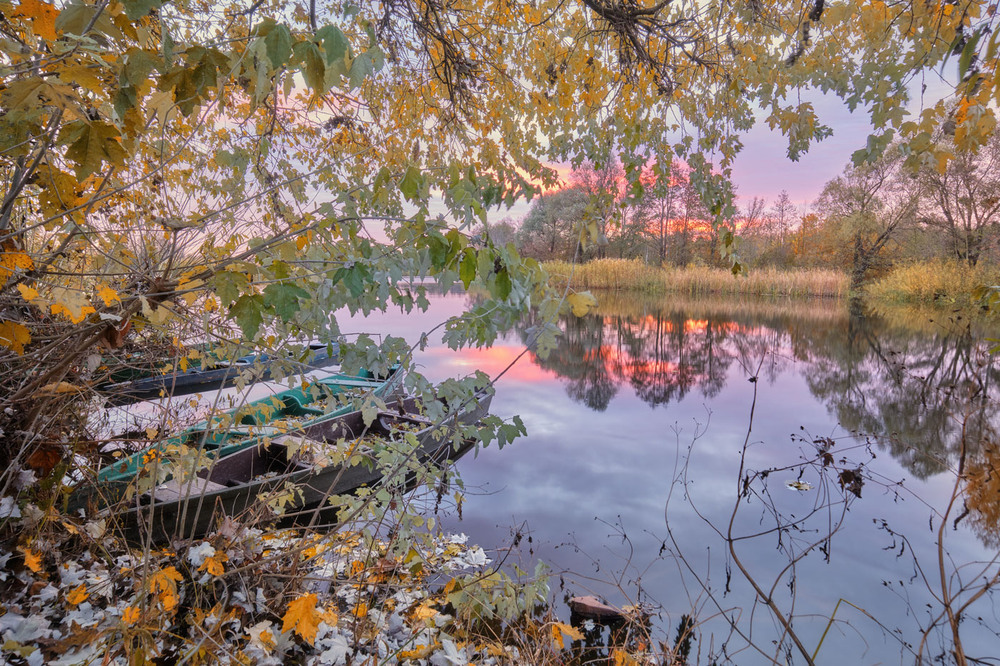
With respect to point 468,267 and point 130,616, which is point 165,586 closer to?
point 130,616

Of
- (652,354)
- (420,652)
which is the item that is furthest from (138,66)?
(652,354)

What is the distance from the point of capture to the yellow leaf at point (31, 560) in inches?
94.7

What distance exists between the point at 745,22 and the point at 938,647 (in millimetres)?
4408

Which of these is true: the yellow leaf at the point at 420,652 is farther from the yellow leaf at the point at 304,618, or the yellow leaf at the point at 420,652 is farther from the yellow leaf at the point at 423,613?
the yellow leaf at the point at 304,618

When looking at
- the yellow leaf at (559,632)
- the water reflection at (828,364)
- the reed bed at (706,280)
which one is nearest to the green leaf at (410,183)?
the yellow leaf at (559,632)

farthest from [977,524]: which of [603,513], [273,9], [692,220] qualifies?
[692,220]

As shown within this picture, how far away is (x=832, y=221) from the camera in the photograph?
86.7ft

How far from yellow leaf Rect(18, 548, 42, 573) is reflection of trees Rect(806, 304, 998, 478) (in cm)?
637

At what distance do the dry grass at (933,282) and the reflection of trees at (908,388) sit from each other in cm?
512

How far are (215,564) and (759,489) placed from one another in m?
5.91

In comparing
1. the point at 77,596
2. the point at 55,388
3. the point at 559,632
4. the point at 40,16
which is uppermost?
the point at 40,16

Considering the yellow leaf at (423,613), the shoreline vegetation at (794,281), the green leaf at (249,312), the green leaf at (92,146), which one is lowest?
the yellow leaf at (423,613)

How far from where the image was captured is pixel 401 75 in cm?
501

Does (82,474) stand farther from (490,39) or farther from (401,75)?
(490,39)
